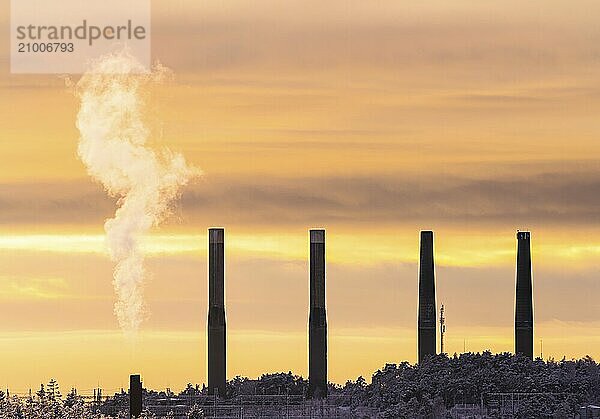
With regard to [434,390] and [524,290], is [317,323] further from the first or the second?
[524,290]

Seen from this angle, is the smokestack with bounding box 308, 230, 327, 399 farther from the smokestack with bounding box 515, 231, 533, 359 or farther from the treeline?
the smokestack with bounding box 515, 231, 533, 359

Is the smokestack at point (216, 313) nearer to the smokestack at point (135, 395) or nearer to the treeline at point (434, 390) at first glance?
the treeline at point (434, 390)

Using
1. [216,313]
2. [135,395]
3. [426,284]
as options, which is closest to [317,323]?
[216,313]

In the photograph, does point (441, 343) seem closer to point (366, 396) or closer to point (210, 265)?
point (366, 396)

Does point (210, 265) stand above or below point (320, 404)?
above

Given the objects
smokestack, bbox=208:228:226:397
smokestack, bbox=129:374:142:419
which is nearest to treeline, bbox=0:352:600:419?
smokestack, bbox=208:228:226:397

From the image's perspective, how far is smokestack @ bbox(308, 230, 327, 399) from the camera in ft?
274

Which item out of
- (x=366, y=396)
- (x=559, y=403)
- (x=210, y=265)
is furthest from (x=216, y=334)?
(x=559, y=403)

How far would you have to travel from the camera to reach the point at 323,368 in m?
84.1

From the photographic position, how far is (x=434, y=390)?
83688 mm

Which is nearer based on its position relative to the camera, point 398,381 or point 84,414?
point 84,414

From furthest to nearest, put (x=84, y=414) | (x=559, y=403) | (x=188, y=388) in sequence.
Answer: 1. (x=188, y=388)
2. (x=559, y=403)
3. (x=84, y=414)

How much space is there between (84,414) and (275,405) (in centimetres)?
1351

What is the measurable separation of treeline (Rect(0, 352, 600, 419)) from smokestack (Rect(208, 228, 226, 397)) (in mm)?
1390
